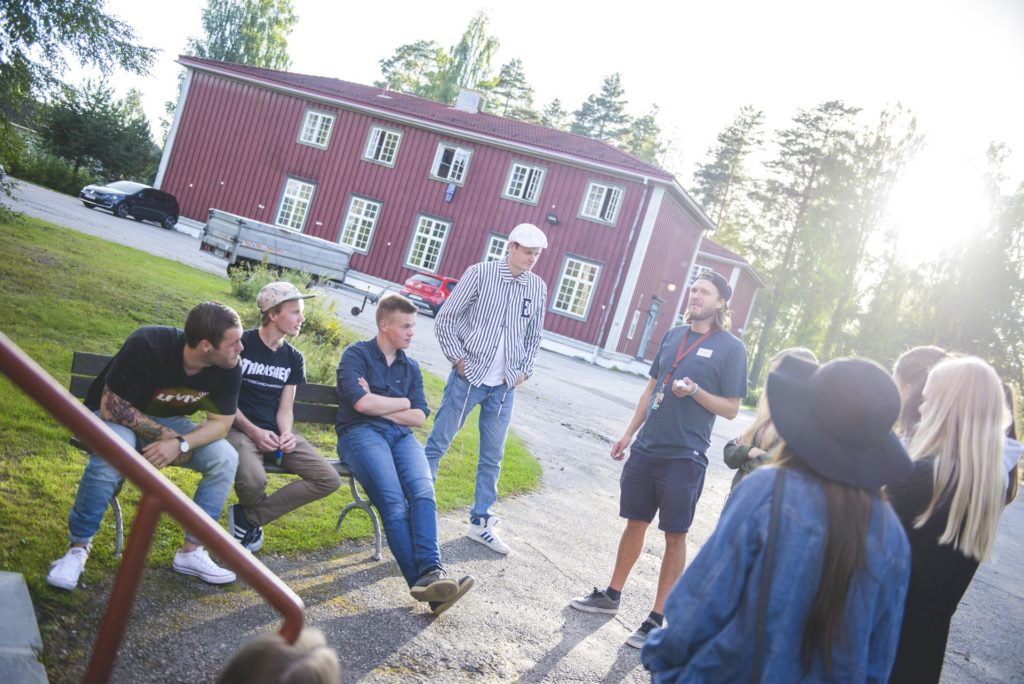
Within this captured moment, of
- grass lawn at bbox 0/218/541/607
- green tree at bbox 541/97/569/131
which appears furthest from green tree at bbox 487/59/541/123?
grass lawn at bbox 0/218/541/607

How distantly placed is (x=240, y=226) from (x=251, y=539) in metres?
17.8

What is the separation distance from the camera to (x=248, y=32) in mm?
52500

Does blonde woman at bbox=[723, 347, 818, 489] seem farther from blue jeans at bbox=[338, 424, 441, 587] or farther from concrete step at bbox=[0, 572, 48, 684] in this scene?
concrete step at bbox=[0, 572, 48, 684]

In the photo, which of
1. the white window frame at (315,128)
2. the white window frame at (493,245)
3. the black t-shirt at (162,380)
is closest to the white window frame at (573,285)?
the white window frame at (493,245)

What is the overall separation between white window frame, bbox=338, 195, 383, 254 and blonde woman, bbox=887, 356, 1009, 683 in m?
29.8

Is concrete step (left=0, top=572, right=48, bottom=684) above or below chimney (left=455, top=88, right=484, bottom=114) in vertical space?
below

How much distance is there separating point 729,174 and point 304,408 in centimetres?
5884

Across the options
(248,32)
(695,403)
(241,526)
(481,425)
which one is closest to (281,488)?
(241,526)

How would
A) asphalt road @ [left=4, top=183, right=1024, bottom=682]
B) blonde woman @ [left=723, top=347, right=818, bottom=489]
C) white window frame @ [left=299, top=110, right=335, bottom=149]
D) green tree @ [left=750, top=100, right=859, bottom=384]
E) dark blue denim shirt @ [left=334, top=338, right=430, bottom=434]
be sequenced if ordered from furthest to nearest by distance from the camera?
green tree @ [left=750, top=100, right=859, bottom=384], white window frame @ [left=299, top=110, right=335, bottom=149], dark blue denim shirt @ [left=334, top=338, right=430, bottom=434], blonde woman @ [left=723, top=347, right=818, bottom=489], asphalt road @ [left=4, top=183, right=1024, bottom=682]

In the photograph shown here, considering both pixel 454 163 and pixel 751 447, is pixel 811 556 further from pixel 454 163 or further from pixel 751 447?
pixel 454 163

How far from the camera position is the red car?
26453 millimetres

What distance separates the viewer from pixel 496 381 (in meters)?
6.08

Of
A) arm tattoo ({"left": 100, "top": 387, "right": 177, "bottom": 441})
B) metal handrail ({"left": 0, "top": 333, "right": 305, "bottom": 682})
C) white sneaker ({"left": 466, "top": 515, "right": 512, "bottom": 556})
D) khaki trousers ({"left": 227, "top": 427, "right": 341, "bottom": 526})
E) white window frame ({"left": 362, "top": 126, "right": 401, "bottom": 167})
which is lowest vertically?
white sneaker ({"left": 466, "top": 515, "right": 512, "bottom": 556})

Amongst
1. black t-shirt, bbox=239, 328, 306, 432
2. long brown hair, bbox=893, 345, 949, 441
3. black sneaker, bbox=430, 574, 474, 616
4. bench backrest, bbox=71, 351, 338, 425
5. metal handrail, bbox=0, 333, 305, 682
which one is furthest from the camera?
bench backrest, bbox=71, 351, 338, 425
